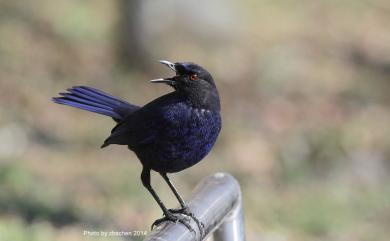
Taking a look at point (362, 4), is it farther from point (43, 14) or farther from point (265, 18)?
point (43, 14)

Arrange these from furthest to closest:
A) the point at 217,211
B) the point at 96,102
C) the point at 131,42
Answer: the point at 131,42, the point at 96,102, the point at 217,211

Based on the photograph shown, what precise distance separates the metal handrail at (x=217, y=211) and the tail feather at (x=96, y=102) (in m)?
1.07

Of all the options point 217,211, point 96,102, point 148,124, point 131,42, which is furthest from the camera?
point 131,42

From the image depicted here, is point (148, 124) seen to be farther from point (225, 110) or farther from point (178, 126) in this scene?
point (225, 110)

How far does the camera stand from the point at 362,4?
568 inches

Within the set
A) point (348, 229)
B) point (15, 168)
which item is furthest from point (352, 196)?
point (15, 168)

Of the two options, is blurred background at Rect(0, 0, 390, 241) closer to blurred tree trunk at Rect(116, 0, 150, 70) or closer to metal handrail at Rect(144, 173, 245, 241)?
blurred tree trunk at Rect(116, 0, 150, 70)

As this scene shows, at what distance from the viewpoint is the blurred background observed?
22.7 feet

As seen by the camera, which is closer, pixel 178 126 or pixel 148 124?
pixel 178 126

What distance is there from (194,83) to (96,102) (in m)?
0.68

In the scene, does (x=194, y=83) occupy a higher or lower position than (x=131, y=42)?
higher

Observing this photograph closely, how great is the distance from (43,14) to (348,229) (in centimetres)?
616

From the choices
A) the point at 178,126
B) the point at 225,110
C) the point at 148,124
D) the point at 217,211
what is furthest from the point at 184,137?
the point at 225,110

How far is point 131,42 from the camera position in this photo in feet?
35.4
